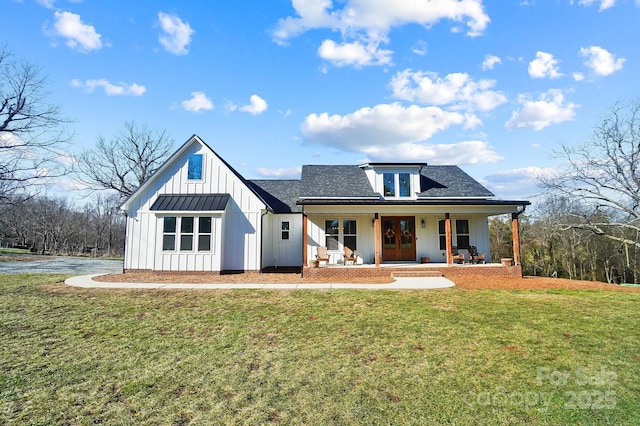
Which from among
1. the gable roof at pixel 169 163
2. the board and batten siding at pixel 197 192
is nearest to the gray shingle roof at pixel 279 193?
the board and batten siding at pixel 197 192

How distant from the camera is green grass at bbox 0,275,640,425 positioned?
3320mm

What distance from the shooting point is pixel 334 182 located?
17672 mm

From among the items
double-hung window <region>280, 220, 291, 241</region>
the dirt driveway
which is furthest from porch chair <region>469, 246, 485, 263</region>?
the dirt driveway

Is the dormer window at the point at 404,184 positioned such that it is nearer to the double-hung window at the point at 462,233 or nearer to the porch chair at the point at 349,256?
the double-hung window at the point at 462,233

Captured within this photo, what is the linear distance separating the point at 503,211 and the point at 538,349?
11.0m

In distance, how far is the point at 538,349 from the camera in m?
5.09

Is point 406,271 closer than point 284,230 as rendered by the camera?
Yes

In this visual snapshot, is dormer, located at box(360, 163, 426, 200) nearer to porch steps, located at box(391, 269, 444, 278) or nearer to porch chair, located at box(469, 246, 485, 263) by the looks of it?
porch chair, located at box(469, 246, 485, 263)

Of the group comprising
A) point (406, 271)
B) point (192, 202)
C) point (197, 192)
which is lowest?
point (406, 271)

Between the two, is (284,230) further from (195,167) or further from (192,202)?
(195,167)

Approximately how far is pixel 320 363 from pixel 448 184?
15.3m

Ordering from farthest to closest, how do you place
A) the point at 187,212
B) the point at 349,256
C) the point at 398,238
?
the point at 398,238 → the point at 349,256 → the point at 187,212

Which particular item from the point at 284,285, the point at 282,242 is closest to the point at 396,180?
the point at 282,242

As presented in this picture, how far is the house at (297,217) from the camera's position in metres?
14.4
